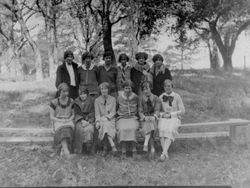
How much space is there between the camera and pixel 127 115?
5.54 m

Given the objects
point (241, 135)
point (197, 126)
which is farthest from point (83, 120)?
point (241, 135)

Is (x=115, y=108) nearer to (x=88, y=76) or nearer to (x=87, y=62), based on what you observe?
(x=88, y=76)

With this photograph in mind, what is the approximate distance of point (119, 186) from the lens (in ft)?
13.6

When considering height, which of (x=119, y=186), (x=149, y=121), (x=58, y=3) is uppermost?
(x=58, y=3)

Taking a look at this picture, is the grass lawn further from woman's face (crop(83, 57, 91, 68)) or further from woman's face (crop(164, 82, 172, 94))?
woman's face (crop(83, 57, 91, 68))

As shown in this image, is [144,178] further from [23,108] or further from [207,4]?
[207,4]

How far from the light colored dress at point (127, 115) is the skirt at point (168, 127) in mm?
462

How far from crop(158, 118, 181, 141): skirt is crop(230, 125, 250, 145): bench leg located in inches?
56.2

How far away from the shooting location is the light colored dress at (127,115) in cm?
517

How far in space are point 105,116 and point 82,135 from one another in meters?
0.58

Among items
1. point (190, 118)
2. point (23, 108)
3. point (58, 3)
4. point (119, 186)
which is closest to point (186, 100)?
point (190, 118)

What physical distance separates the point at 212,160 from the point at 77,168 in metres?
2.44

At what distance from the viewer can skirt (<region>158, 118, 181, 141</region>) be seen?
17.0 ft

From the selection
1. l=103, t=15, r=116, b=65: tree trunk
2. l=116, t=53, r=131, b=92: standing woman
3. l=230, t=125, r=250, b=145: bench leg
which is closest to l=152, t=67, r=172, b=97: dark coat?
l=116, t=53, r=131, b=92: standing woman
